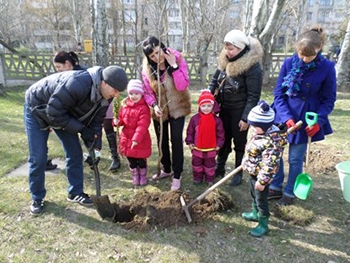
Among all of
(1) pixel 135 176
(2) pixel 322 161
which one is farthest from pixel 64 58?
(2) pixel 322 161

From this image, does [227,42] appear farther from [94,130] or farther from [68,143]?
[68,143]

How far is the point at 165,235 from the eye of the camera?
2.96 metres

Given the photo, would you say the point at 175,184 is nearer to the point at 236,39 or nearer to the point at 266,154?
the point at 266,154

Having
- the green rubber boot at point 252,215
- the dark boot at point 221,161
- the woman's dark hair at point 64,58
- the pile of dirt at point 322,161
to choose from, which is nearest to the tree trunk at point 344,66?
the pile of dirt at point 322,161

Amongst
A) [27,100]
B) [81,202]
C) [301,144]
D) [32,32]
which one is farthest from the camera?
[32,32]

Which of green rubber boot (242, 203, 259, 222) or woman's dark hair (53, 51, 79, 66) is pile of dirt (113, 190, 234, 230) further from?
woman's dark hair (53, 51, 79, 66)

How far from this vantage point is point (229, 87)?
348 cm

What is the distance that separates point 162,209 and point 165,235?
0.32 m

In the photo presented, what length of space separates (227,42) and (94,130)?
168cm

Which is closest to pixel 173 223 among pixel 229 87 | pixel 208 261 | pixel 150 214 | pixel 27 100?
pixel 150 214

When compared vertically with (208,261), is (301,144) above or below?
above

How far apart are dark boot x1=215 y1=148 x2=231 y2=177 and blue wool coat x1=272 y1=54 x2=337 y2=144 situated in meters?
0.93

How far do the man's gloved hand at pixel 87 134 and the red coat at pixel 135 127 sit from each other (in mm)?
663

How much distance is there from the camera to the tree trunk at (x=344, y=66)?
1045 centimetres
